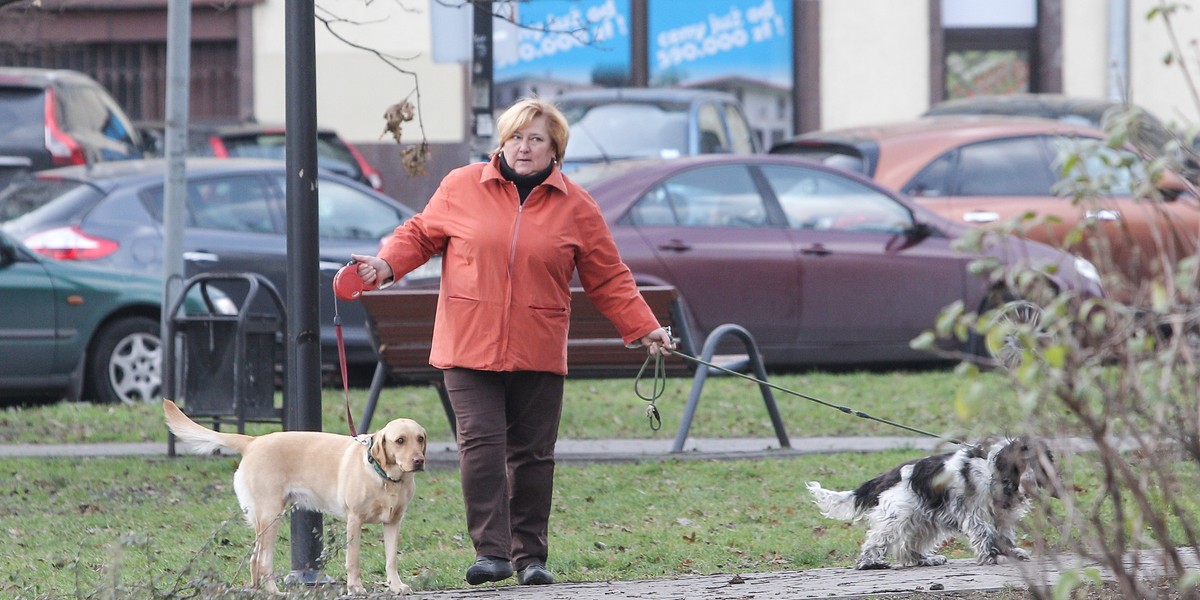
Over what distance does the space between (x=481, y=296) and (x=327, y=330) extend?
578 centimetres

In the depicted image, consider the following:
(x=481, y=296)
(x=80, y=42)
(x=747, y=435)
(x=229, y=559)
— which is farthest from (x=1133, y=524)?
(x=80, y=42)

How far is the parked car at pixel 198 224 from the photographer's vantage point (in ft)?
35.8

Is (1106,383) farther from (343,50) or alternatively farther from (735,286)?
(343,50)

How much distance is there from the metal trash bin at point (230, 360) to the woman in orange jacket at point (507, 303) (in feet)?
9.29

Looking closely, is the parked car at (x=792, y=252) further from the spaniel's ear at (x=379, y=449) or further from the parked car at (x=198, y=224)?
the spaniel's ear at (x=379, y=449)

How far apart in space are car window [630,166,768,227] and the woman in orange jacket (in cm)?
514

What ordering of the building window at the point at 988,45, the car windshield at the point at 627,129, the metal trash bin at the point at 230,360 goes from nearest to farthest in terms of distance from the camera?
the metal trash bin at the point at 230,360 → the car windshield at the point at 627,129 → the building window at the point at 988,45

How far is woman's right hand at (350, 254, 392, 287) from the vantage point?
5383mm

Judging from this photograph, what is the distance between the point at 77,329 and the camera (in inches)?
400

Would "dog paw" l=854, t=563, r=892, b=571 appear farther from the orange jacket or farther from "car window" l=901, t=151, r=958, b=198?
"car window" l=901, t=151, r=958, b=198

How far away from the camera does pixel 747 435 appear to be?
9.24 metres

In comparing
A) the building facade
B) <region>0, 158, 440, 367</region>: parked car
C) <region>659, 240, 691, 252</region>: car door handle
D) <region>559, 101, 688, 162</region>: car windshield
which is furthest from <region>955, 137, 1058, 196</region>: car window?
the building facade

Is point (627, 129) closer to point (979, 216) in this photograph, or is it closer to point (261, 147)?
point (979, 216)

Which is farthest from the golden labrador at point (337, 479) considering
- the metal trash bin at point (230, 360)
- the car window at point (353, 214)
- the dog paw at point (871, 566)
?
the car window at point (353, 214)
